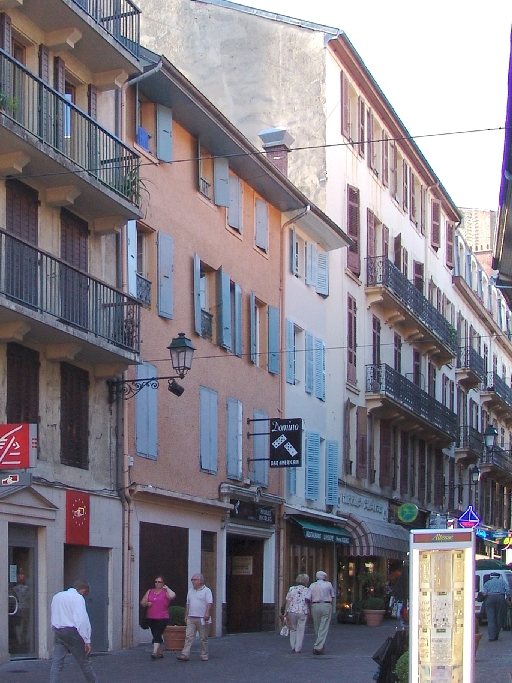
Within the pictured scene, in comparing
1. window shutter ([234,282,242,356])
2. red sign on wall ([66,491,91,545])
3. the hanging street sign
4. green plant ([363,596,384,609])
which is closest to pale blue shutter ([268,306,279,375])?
window shutter ([234,282,242,356])

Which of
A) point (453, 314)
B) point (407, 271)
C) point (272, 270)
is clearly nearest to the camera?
point (272, 270)

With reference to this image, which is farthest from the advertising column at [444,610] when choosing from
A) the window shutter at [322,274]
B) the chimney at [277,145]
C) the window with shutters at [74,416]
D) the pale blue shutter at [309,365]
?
the chimney at [277,145]

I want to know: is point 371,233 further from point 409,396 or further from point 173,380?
point 173,380

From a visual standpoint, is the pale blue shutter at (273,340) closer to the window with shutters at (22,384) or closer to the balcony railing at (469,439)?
the window with shutters at (22,384)

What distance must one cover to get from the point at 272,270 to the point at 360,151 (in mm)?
9033

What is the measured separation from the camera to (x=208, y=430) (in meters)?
26.5

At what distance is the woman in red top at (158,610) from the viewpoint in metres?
20.4

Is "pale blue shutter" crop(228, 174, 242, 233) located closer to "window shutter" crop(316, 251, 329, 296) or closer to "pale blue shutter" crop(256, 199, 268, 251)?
"pale blue shutter" crop(256, 199, 268, 251)

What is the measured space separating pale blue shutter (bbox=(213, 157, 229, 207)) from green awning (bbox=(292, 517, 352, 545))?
794cm

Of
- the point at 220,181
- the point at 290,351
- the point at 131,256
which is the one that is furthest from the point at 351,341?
the point at 131,256

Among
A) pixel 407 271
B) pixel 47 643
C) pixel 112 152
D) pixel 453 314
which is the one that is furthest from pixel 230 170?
pixel 453 314

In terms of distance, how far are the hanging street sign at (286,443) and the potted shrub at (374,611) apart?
21.2 feet

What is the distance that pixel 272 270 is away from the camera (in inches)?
1224

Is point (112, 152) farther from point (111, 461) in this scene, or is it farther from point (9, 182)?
point (111, 461)
